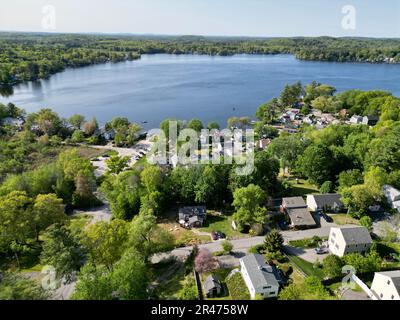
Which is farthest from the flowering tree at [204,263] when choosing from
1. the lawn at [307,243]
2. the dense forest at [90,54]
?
the dense forest at [90,54]

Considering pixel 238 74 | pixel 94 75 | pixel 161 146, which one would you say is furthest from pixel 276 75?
pixel 161 146

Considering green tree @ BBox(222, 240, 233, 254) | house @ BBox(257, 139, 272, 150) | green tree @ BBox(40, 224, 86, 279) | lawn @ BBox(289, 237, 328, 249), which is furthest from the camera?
house @ BBox(257, 139, 272, 150)

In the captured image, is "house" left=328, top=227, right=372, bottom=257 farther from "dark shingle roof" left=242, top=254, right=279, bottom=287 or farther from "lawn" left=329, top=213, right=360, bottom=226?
"dark shingle roof" left=242, top=254, right=279, bottom=287

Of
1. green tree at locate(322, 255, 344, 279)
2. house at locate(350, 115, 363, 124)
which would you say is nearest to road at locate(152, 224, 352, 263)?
Answer: green tree at locate(322, 255, 344, 279)

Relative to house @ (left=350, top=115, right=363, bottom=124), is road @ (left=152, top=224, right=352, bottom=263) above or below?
below

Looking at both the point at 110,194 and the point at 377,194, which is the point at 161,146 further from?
the point at 377,194

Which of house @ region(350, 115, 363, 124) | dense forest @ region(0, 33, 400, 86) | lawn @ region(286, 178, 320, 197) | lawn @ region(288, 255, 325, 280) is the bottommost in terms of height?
lawn @ region(288, 255, 325, 280)
